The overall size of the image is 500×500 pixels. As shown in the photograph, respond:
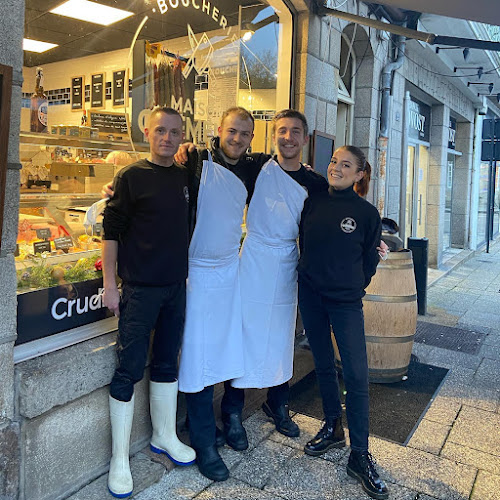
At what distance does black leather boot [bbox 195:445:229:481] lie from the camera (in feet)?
9.05

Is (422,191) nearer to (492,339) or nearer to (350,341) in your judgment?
(492,339)

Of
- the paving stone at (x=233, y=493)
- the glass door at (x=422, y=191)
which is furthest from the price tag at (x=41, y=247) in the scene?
the glass door at (x=422, y=191)

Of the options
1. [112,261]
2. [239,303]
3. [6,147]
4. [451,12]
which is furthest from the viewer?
[451,12]

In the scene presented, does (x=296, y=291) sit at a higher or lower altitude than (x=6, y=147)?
lower

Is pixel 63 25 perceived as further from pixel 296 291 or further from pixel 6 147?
pixel 296 291

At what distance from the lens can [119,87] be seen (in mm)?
3566

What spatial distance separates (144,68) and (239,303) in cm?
183

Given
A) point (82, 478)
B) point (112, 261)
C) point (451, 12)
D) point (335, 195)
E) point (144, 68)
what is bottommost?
point (82, 478)

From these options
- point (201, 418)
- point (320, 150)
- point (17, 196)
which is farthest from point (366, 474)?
point (320, 150)

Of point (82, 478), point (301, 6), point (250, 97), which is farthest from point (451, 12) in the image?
point (82, 478)

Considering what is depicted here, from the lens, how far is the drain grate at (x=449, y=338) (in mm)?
5219

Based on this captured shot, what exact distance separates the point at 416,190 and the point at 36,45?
8148 mm

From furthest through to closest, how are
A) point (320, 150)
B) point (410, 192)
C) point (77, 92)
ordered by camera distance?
point (410, 192)
point (320, 150)
point (77, 92)

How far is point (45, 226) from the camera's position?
283 cm
